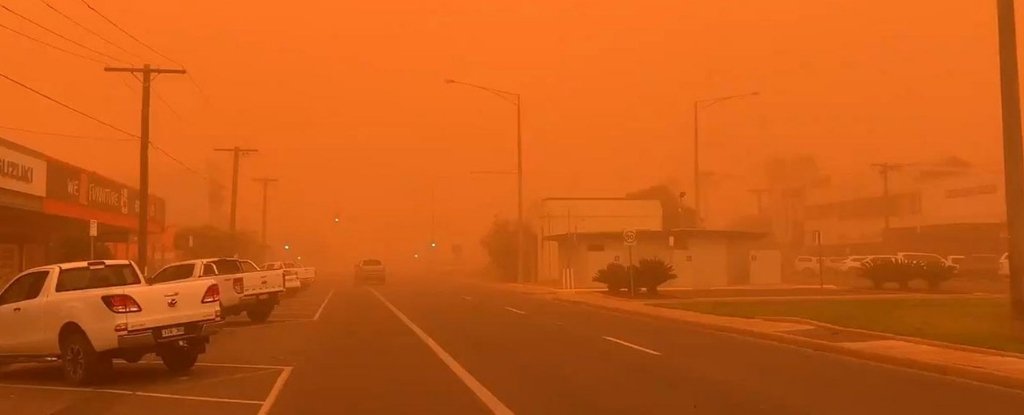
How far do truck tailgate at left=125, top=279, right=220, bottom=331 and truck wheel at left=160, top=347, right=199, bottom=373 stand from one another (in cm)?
81

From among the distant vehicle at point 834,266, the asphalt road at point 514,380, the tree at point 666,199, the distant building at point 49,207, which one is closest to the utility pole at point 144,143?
the distant building at point 49,207

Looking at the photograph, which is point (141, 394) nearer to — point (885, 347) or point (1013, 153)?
point (885, 347)

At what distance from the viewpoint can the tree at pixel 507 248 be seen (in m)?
85.3

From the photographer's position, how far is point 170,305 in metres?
16.7

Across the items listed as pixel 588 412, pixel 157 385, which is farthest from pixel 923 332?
pixel 157 385

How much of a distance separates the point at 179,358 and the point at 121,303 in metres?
2.34

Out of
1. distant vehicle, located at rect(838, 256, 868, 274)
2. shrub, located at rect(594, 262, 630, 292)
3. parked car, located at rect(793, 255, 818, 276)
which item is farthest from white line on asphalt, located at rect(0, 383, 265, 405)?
parked car, located at rect(793, 255, 818, 276)

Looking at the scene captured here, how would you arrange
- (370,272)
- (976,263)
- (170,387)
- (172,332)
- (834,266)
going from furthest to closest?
(834,266), (370,272), (976,263), (172,332), (170,387)

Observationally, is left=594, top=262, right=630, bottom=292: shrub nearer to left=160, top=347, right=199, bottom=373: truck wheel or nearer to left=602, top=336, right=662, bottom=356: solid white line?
left=602, top=336, right=662, bottom=356: solid white line

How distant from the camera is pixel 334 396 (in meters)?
14.7

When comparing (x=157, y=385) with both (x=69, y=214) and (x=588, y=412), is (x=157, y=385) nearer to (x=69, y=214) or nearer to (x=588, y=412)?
(x=588, y=412)

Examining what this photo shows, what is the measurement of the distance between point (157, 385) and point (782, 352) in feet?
38.5

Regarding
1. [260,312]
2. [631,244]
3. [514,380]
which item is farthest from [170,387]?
[631,244]

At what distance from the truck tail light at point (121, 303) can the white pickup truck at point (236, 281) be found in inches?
483
